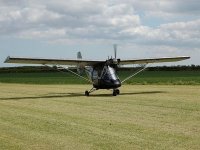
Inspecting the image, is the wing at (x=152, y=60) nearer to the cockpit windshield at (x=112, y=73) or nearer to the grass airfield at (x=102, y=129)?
the cockpit windshield at (x=112, y=73)

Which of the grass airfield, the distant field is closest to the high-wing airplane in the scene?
the grass airfield

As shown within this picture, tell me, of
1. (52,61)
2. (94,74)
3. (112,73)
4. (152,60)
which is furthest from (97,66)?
(152,60)

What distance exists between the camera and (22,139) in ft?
35.5

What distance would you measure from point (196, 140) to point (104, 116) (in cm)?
547

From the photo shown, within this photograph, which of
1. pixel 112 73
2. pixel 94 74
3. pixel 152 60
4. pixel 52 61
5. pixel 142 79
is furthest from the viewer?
pixel 142 79

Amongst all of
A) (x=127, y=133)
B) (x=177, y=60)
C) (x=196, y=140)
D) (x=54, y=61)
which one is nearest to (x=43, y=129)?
(x=127, y=133)

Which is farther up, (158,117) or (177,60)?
(177,60)

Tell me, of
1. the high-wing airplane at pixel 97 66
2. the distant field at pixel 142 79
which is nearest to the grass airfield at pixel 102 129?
the high-wing airplane at pixel 97 66

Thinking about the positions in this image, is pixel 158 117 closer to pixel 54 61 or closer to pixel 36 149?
pixel 36 149

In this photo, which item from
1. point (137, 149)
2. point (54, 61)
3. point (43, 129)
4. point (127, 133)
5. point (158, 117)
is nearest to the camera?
point (137, 149)

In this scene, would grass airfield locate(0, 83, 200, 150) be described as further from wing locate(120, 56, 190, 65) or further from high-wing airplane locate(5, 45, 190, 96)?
wing locate(120, 56, 190, 65)

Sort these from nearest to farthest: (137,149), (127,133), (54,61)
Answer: (137,149) → (127,133) → (54,61)

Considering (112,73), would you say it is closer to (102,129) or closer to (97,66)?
(97,66)

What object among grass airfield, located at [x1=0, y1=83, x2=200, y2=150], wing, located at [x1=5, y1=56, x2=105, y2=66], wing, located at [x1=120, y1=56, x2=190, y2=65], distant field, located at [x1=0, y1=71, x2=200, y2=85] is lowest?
grass airfield, located at [x1=0, y1=83, x2=200, y2=150]
